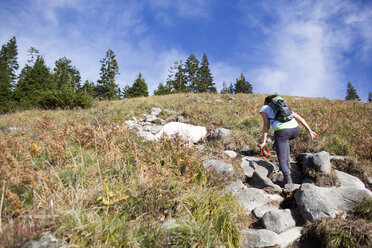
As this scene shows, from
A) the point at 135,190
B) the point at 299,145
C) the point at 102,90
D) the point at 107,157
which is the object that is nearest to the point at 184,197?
the point at 135,190

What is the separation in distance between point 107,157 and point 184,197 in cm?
169

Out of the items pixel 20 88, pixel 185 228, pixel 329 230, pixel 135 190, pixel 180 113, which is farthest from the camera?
pixel 20 88

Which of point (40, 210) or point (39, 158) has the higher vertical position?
point (39, 158)

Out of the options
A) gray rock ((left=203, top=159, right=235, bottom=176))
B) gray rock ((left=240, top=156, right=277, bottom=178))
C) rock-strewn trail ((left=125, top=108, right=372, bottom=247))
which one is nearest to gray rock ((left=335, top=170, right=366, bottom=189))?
rock-strewn trail ((left=125, top=108, right=372, bottom=247))

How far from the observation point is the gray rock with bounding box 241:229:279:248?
246cm

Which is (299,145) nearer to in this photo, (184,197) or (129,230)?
(184,197)

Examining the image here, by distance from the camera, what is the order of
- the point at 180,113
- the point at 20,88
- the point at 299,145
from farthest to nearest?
the point at 20,88
the point at 180,113
the point at 299,145

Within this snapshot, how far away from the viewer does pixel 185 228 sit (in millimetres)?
2229

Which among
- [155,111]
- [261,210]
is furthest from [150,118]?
[261,210]

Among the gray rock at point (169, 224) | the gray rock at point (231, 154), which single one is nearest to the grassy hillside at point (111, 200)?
the gray rock at point (169, 224)

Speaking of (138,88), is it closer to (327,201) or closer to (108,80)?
(108,80)

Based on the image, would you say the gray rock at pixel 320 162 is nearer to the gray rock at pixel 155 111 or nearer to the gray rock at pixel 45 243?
the gray rock at pixel 45 243

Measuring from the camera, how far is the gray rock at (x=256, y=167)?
15.4ft

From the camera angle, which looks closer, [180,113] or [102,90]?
[180,113]
